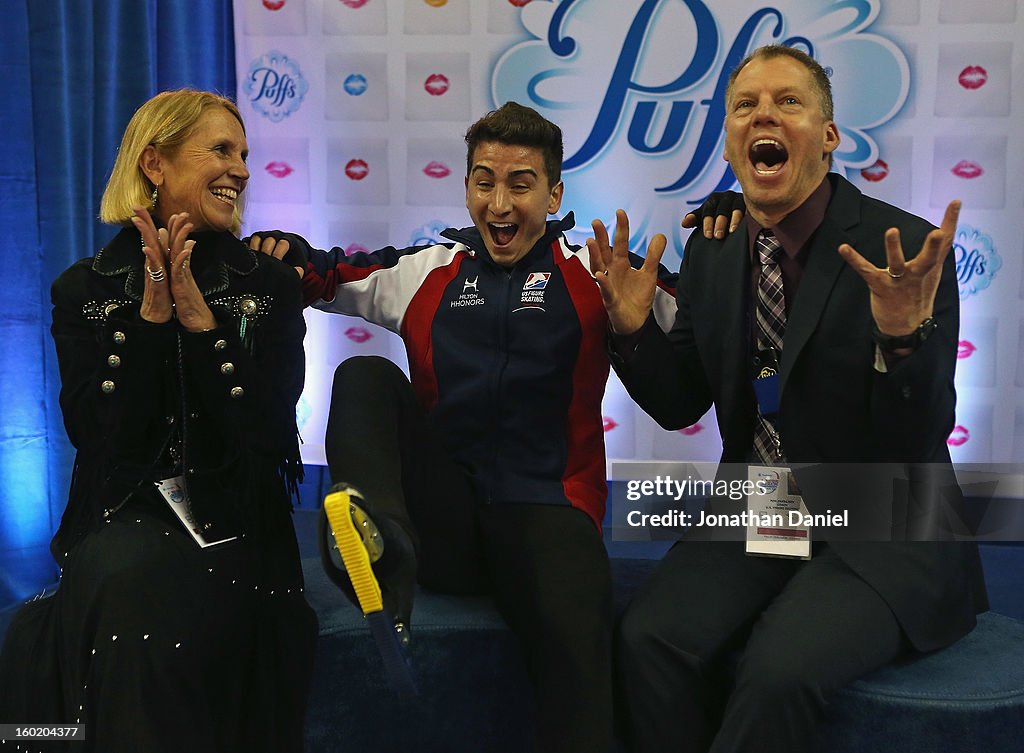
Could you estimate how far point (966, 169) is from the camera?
3480 millimetres

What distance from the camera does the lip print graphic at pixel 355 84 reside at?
3.68 m

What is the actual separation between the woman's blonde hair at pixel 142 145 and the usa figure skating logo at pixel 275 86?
5.82ft

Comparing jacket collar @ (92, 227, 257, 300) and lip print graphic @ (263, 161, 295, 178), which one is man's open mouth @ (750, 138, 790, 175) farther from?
lip print graphic @ (263, 161, 295, 178)

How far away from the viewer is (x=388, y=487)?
1721 millimetres

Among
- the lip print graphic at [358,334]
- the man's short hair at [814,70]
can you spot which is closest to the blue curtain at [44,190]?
the lip print graphic at [358,334]

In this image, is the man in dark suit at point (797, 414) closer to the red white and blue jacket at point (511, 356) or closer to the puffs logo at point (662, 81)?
the red white and blue jacket at point (511, 356)

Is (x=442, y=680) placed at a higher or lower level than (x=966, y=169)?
lower

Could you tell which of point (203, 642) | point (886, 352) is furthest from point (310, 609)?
point (886, 352)

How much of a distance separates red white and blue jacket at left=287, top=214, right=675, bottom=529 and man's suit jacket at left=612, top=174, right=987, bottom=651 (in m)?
0.15

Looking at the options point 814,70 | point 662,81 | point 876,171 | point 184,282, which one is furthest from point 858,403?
point 662,81

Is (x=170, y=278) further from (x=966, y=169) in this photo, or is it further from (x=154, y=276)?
(x=966, y=169)

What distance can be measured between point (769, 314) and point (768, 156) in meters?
0.33

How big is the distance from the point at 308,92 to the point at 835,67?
190 centimetres

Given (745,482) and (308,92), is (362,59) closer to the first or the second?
(308,92)
